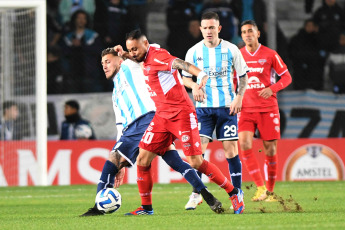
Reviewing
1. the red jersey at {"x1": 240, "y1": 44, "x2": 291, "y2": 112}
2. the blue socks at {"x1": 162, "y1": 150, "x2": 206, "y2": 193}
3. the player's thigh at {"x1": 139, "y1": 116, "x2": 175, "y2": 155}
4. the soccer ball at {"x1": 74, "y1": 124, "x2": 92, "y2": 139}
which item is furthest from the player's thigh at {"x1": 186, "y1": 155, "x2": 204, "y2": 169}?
the soccer ball at {"x1": 74, "y1": 124, "x2": 92, "y2": 139}

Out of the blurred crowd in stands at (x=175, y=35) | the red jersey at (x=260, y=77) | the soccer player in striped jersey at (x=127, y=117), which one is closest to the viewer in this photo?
the soccer player in striped jersey at (x=127, y=117)

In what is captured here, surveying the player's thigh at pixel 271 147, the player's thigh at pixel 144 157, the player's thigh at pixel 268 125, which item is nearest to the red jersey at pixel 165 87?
the player's thigh at pixel 144 157

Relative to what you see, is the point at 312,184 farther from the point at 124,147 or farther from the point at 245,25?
the point at 124,147

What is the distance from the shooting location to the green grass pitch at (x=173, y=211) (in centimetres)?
607

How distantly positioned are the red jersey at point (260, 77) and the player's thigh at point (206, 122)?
968mm

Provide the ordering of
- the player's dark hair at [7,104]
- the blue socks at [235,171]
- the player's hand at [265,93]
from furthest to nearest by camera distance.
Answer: the player's dark hair at [7,104] → the player's hand at [265,93] → the blue socks at [235,171]

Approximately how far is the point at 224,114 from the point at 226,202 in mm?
1167

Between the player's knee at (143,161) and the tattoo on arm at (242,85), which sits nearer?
the player's knee at (143,161)

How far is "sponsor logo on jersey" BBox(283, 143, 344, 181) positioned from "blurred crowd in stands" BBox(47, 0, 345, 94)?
1474mm

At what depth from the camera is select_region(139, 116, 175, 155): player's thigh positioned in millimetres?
7000

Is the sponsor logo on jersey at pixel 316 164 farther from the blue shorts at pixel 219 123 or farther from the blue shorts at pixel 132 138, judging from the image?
the blue shorts at pixel 132 138

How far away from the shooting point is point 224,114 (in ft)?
27.1

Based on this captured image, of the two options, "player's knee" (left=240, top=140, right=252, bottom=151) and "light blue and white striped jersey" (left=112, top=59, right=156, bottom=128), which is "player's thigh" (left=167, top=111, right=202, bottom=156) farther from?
"player's knee" (left=240, top=140, right=252, bottom=151)

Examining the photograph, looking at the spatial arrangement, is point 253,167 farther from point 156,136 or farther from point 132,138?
point 156,136
